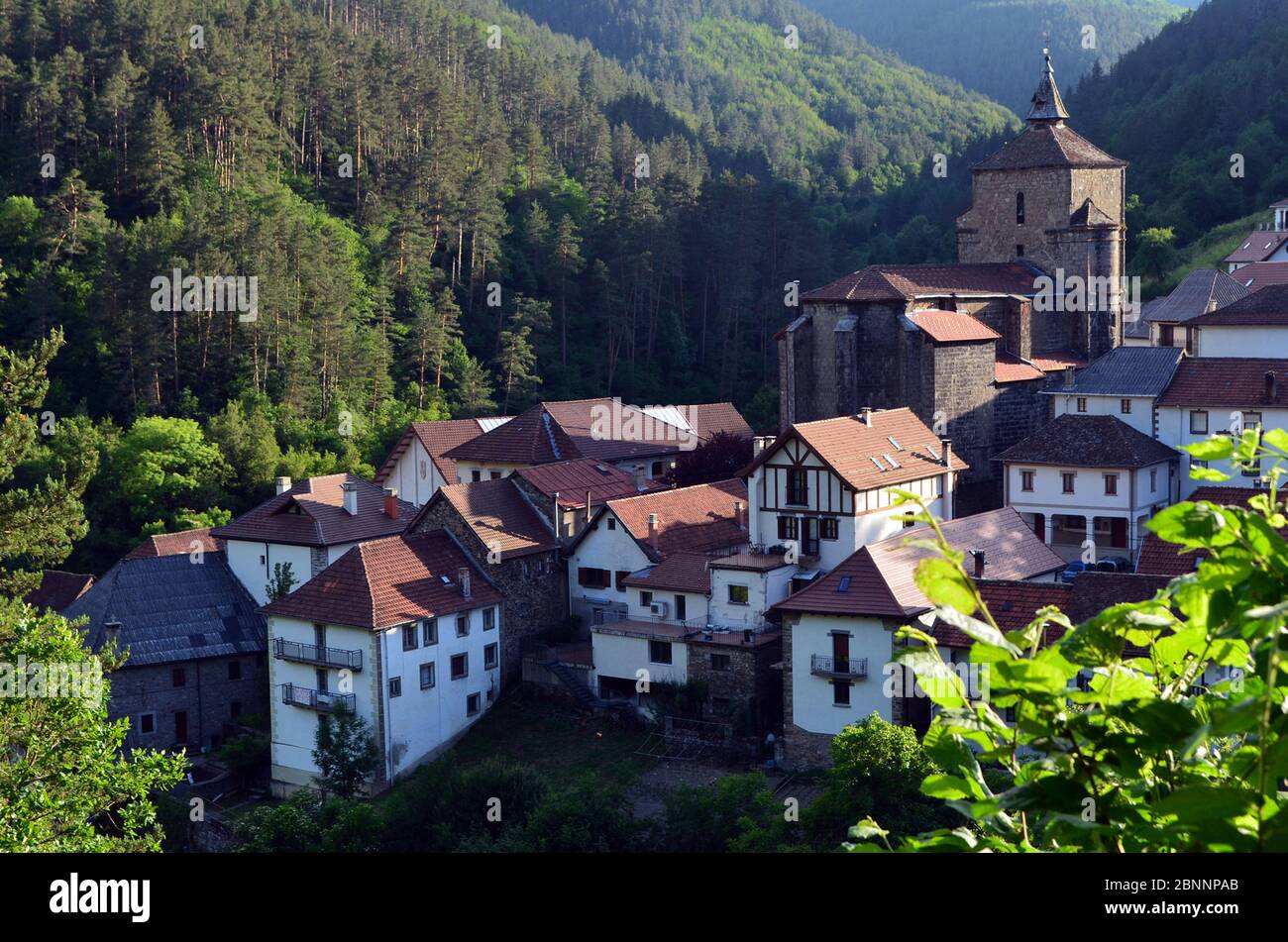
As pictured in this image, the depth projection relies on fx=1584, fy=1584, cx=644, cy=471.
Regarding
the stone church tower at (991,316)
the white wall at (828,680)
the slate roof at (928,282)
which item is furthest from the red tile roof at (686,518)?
the slate roof at (928,282)

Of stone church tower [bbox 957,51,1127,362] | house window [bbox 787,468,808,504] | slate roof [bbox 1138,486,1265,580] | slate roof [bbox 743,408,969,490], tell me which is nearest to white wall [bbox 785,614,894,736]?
slate roof [bbox 743,408,969,490]

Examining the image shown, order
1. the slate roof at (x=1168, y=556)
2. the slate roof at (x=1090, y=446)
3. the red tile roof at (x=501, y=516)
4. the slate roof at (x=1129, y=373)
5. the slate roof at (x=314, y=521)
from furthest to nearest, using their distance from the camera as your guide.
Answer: the slate roof at (x=1129, y=373) < the slate roof at (x=314, y=521) < the slate roof at (x=1090, y=446) < the red tile roof at (x=501, y=516) < the slate roof at (x=1168, y=556)

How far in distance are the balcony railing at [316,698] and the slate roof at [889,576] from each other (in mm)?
9086

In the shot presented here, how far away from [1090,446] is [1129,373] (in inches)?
133

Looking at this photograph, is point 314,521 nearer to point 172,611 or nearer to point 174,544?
point 172,611

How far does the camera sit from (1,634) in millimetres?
20328

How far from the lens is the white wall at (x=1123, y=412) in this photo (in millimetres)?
39625

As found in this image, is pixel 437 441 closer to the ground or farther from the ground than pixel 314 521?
farther from the ground

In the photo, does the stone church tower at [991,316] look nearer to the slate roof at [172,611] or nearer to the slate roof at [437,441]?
the slate roof at [437,441]

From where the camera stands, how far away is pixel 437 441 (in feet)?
158

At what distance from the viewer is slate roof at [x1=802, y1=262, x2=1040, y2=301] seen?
44.5m

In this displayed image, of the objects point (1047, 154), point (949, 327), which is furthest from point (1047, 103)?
point (949, 327)

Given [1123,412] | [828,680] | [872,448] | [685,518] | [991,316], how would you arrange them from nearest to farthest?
1. [828,680]
2. [872,448]
3. [685,518]
4. [1123,412]
5. [991,316]

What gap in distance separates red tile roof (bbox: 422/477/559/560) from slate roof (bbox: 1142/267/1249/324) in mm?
23486
